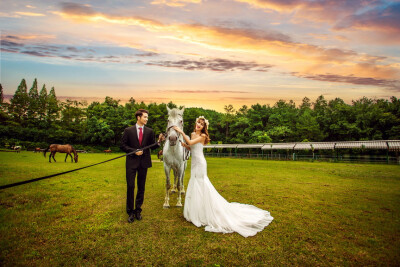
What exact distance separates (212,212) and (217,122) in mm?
66114

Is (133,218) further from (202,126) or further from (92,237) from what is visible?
(202,126)

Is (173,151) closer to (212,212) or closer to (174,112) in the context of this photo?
(174,112)

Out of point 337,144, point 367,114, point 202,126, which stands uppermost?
point 367,114

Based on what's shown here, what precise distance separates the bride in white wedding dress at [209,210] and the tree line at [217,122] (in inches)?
1280

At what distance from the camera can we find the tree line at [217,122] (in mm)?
42750

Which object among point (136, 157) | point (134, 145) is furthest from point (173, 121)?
point (136, 157)

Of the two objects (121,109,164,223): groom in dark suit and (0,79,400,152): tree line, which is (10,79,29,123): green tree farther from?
(121,109,164,223): groom in dark suit

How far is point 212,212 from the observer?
515 cm

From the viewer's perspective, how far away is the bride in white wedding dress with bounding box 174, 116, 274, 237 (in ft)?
16.3

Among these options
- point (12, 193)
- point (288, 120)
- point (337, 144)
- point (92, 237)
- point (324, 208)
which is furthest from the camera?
point (288, 120)

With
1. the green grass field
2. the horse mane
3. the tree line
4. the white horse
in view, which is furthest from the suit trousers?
the tree line

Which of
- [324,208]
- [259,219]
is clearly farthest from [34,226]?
[324,208]

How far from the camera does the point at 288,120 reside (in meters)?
57.8

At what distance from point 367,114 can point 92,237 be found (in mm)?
52945
